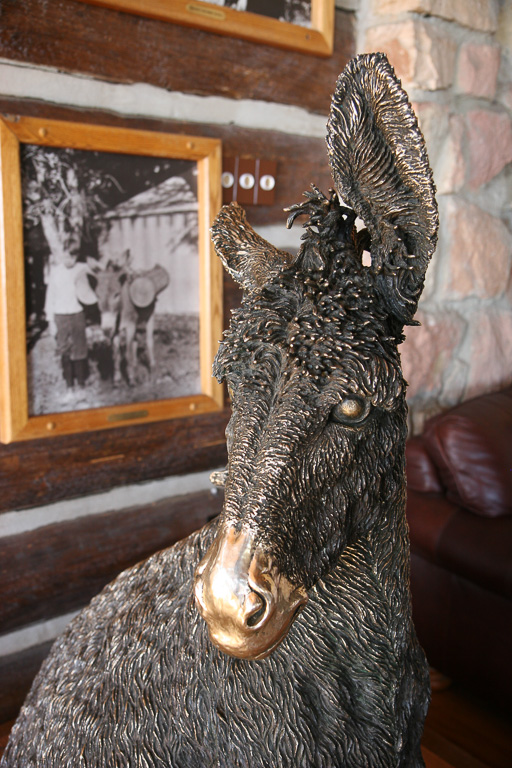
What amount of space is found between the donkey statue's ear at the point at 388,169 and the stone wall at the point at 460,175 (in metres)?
1.10

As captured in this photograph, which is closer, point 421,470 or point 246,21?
point 246,21

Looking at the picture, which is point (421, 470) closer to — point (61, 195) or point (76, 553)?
point (76, 553)

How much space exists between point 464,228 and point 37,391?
3.94 feet

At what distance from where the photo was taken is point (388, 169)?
1.88 feet

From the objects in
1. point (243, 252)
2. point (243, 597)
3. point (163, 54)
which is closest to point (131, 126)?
point (163, 54)

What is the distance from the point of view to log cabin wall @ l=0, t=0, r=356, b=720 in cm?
123

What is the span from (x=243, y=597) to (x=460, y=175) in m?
1.55

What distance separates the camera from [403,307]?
1.88ft

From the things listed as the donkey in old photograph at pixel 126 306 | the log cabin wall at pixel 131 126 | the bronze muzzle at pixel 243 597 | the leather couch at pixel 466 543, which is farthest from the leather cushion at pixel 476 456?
the bronze muzzle at pixel 243 597

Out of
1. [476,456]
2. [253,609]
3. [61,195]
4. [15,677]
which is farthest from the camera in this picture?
[476,456]

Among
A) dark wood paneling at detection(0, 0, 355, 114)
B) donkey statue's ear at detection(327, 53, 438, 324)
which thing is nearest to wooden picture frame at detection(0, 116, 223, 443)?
dark wood paneling at detection(0, 0, 355, 114)

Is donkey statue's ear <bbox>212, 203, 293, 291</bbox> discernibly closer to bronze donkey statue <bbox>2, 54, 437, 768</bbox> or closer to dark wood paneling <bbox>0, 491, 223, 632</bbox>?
bronze donkey statue <bbox>2, 54, 437, 768</bbox>

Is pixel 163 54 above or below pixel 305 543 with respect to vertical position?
above

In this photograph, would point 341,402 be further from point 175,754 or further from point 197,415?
point 197,415
